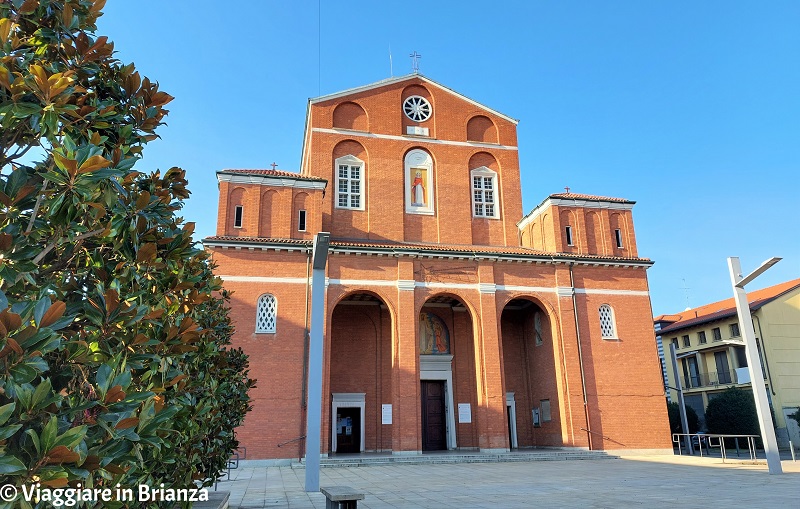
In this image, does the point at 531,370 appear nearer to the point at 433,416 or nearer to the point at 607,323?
the point at 607,323

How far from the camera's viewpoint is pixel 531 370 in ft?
76.3

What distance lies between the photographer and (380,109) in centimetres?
2377

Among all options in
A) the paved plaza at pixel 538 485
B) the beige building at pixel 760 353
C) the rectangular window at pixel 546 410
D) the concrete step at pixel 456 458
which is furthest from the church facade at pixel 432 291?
the beige building at pixel 760 353

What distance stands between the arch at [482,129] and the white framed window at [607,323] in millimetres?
9329

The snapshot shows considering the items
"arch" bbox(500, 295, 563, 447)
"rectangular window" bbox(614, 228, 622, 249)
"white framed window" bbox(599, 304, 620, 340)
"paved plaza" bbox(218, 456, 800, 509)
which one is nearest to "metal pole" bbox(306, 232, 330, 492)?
"paved plaza" bbox(218, 456, 800, 509)

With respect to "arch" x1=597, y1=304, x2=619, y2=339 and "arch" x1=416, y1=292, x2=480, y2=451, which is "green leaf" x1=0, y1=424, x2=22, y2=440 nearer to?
"arch" x1=416, y1=292, x2=480, y2=451

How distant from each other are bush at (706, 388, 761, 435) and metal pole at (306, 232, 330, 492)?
25296 millimetres

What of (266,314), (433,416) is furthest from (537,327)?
(266,314)

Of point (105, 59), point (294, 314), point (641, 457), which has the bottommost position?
point (641, 457)

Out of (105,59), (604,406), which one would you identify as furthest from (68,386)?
(604,406)

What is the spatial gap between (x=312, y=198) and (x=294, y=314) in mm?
4766

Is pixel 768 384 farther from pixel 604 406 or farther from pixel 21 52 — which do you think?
pixel 21 52

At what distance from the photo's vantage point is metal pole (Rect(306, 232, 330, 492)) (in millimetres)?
9828

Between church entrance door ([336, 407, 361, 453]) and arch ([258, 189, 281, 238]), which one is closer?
arch ([258, 189, 281, 238])
